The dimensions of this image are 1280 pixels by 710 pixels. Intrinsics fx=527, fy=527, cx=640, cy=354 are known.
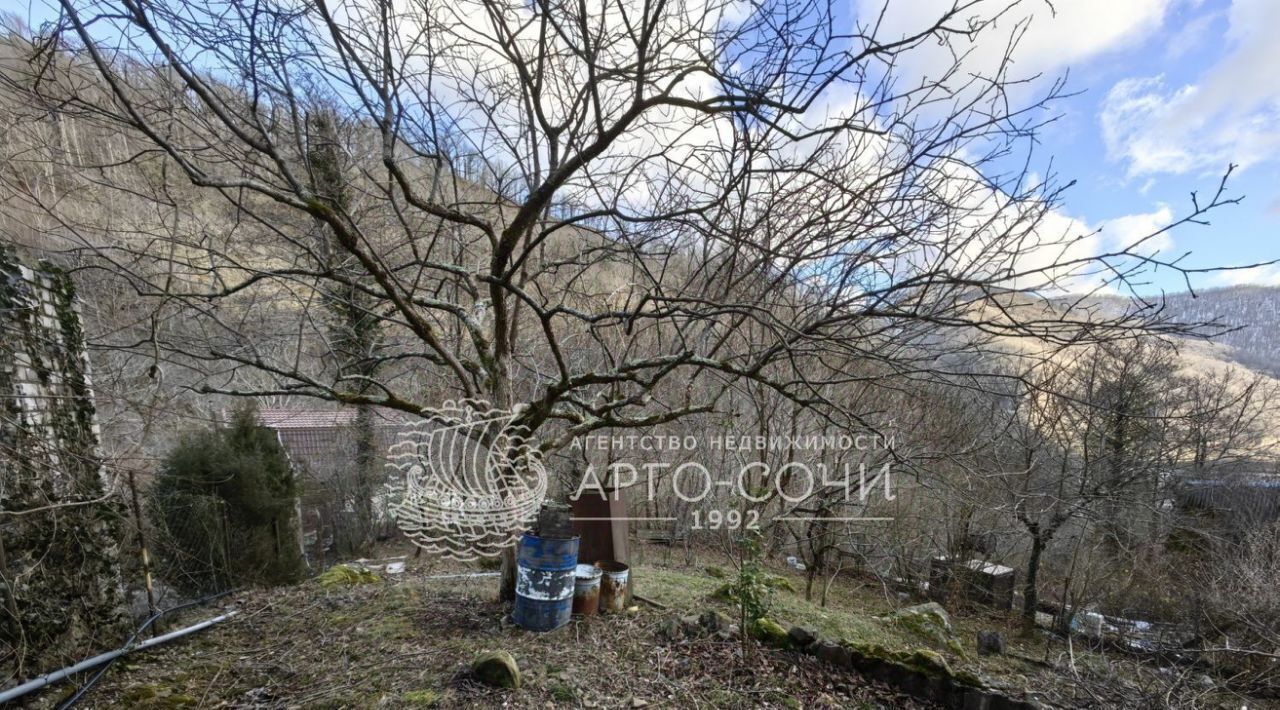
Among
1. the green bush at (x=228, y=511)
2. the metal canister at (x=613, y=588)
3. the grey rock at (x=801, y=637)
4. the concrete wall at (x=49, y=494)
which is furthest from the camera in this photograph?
the green bush at (x=228, y=511)

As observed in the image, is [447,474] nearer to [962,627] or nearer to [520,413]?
[520,413]

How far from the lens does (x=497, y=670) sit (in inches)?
119

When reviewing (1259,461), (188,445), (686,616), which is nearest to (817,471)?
(686,616)

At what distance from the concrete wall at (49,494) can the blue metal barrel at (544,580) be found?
2.68m

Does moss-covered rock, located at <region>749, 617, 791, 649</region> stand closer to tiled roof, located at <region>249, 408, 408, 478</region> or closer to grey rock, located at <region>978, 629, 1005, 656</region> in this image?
grey rock, located at <region>978, 629, 1005, 656</region>

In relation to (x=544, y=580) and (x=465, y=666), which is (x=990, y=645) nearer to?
(x=544, y=580)

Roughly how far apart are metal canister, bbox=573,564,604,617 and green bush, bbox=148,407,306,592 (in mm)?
4416

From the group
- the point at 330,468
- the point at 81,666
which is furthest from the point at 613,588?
the point at 330,468

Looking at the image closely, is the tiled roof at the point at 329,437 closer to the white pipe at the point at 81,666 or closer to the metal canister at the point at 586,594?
the white pipe at the point at 81,666

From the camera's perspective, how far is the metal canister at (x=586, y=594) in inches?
162

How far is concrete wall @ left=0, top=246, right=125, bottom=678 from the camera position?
3.40 m

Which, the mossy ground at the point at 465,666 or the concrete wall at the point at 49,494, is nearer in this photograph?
the mossy ground at the point at 465,666

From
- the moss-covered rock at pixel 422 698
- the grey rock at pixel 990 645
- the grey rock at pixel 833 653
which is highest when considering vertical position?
the moss-covered rock at pixel 422 698

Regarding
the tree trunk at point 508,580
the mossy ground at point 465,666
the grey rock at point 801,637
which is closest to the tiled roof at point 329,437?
the mossy ground at point 465,666
